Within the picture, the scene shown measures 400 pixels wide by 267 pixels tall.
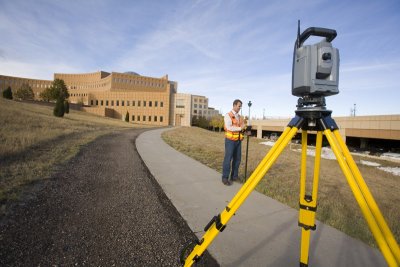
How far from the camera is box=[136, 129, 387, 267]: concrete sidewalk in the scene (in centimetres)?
251

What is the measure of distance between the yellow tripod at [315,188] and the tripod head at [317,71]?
13 cm

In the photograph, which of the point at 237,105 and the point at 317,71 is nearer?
the point at 317,71

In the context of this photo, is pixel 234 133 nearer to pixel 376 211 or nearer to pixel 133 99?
pixel 376 211

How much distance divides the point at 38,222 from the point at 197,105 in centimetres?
10420

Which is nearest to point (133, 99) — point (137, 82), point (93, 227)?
point (137, 82)

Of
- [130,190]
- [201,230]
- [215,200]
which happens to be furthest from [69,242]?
[215,200]

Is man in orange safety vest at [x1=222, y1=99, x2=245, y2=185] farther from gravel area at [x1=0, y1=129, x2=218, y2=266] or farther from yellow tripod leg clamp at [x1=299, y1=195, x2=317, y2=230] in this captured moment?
yellow tripod leg clamp at [x1=299, y1=195, x2=317, y2=230]

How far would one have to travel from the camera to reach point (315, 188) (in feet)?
6.39

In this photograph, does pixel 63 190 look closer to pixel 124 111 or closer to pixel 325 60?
pixel 325 60

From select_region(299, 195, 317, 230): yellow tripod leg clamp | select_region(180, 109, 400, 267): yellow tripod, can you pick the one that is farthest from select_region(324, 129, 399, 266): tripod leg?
select_region(299, 195, 317, 230): yellow tripod leg clamp

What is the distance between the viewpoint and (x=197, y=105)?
349 ft

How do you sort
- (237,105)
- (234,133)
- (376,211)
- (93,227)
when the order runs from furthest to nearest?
1. (237,105)
2. (234,133)
3. (93,227)
4. (376,211)

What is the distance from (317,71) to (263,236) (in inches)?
88.1

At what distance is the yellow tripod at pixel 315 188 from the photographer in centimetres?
133
